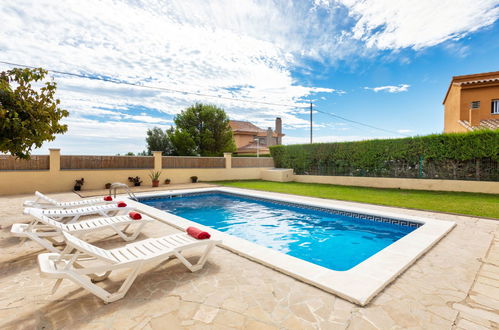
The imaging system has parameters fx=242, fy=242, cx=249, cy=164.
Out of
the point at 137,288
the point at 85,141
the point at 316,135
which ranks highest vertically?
the point at 316,135

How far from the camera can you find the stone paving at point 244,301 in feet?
8.34

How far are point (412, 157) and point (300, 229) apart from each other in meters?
11.5

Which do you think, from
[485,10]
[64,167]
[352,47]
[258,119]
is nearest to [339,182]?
[352,47]

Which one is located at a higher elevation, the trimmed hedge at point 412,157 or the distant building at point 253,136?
the distant building at point 253,136

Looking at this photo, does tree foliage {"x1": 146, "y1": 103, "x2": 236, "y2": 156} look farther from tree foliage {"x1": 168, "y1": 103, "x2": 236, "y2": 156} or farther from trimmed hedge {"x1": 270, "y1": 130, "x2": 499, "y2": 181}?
trimmed hedge {"x1": 270, "y1": 130, "x2": 499, "y2": 181}

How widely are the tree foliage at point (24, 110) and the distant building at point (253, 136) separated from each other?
104ft

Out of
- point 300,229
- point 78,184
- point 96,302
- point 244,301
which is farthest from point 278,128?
point 96,302

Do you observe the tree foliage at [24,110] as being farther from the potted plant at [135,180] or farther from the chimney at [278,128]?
the chimney at [278,128]

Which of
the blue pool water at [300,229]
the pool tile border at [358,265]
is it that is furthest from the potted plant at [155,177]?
the pool tile border at [358,265]

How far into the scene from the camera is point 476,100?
68.7ft

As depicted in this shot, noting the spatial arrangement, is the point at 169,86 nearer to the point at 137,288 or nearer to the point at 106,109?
the point at 106,109

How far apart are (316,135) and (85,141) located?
75.0 ft

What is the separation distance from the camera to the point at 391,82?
26281 millimetres

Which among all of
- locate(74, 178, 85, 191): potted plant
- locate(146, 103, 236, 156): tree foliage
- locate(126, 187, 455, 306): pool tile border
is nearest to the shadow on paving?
locate(126, 187, 455, 306): pool tile border
